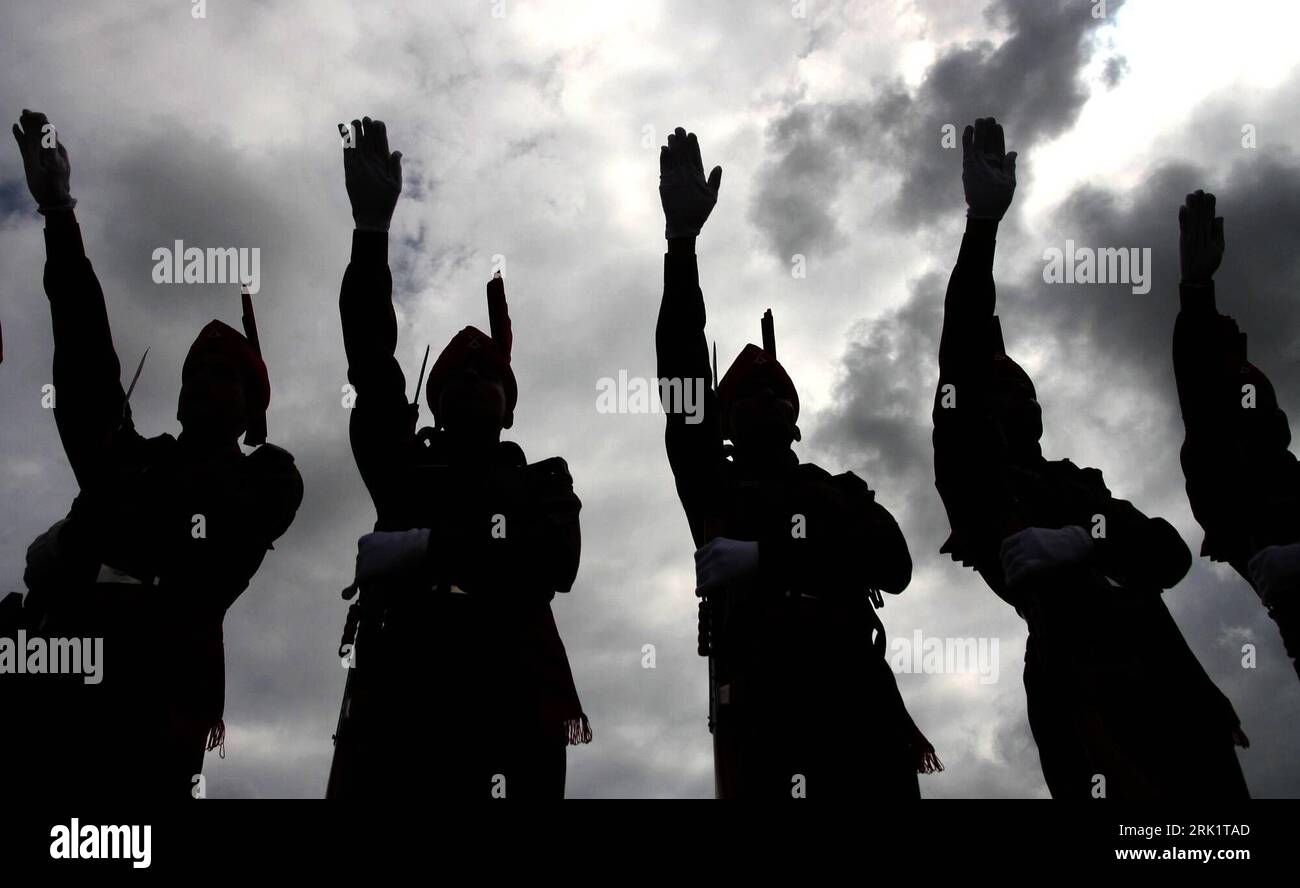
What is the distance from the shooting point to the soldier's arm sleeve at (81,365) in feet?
18.5

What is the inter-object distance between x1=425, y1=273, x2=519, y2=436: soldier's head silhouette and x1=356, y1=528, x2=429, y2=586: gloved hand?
850mm

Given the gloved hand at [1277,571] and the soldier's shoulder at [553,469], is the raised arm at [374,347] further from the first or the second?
the gloved hand at [1277,571]

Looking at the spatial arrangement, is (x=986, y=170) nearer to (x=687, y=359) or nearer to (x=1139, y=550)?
(x=687, y=359)

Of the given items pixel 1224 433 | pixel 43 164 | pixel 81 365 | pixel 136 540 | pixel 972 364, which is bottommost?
pixel 136 540

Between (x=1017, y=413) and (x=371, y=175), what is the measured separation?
404 cm

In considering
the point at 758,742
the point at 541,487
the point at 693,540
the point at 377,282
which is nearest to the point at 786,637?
the point at 758,742

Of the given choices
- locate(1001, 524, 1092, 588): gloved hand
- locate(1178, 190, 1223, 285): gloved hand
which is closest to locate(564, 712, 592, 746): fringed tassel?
locate(1001, 524, 1092, 588): gloved hand

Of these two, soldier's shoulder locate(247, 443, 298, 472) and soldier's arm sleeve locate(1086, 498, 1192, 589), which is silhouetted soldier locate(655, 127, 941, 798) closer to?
soldier's arm sleeve locate(1086, 498, 1192, 589)

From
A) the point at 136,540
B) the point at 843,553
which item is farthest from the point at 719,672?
the point at 136,540

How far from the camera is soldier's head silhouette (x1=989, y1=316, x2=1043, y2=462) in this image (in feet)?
21.8

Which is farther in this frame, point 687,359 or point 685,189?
point 685,189

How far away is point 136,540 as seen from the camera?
204 inches

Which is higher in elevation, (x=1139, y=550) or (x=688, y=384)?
(x=688, y=384)

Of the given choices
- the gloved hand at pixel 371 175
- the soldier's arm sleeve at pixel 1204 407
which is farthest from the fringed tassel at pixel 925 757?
Result: the gloved hand at pixel 371 175
